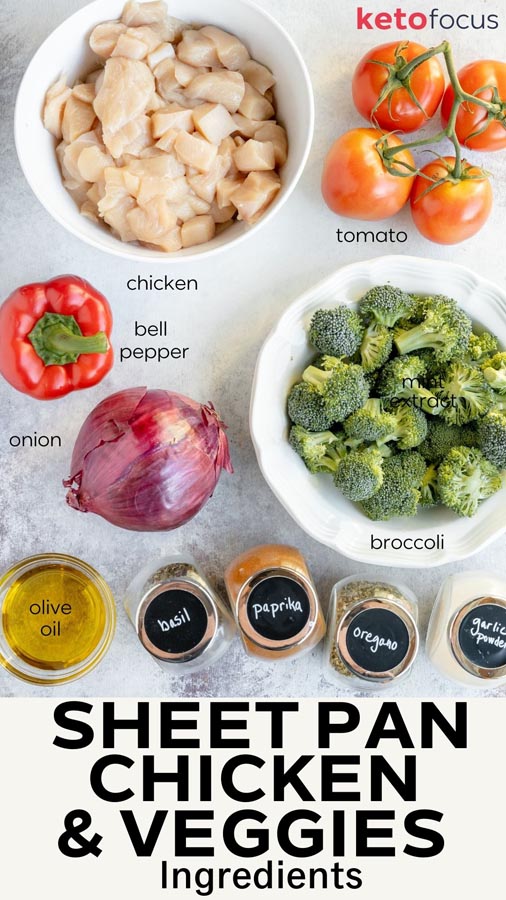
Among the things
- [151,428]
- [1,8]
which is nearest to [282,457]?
[151,428]

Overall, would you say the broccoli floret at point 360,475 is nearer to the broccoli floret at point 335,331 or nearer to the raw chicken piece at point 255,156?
the broccoli floret at point 335,331

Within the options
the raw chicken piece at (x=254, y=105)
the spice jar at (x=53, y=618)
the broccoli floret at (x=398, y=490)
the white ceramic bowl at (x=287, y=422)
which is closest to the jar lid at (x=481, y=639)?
the white ceramic bowl at (x=287, y=422)

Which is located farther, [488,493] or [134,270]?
[134,270]

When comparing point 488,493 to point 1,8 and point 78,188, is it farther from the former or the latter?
point 1,8

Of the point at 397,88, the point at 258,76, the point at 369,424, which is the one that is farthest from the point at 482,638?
the point at 258,76

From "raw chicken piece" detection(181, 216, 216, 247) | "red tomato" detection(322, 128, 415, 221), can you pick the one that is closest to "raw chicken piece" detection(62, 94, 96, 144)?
"raw chicken piece" detection(181, 216, 216, 247)
